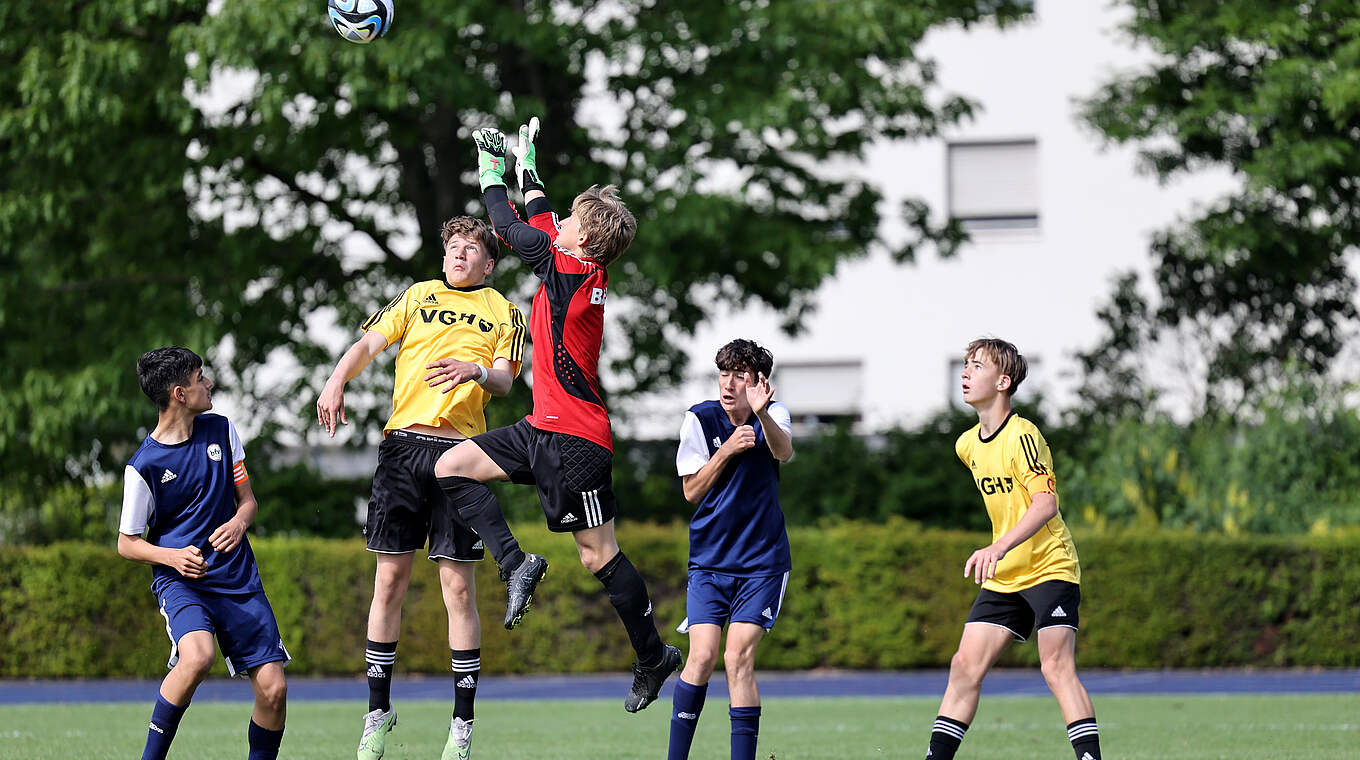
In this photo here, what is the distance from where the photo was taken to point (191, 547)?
6328mm

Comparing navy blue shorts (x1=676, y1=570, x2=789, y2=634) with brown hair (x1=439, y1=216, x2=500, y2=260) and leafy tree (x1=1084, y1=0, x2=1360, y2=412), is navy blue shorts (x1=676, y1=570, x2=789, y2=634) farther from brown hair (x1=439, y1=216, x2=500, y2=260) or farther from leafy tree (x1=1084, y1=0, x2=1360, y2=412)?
leafy tree (x1=1084, y1=0, x2=1360, y2=412)

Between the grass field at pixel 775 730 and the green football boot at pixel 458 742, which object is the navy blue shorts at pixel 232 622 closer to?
the green football boot at pixel 458 742

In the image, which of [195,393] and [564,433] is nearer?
[195,393]

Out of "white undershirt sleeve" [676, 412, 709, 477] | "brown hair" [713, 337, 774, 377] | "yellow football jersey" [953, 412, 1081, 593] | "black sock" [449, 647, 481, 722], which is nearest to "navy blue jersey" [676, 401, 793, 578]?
"white undershirt sleeve" [676, 412, 709, 477]

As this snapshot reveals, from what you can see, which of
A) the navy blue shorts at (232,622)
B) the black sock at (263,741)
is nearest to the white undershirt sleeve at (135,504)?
the navy blue shorts at (232,622)

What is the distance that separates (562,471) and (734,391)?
0.99 metres

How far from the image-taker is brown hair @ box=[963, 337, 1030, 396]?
697 cm

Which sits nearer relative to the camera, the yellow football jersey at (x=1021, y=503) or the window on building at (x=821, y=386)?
the yellow football jersey at (x=1021, y=503)

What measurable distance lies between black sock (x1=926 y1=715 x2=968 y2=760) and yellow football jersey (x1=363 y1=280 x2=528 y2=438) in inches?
105

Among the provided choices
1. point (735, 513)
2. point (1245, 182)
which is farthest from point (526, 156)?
point (1245, 182)

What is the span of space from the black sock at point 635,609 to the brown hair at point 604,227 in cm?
139

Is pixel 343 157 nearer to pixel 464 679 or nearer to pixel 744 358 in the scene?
pixel 464 679

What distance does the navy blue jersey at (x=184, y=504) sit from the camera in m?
6.36

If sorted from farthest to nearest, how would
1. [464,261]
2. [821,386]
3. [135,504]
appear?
[821,386]
[464,261]
[135,504]
